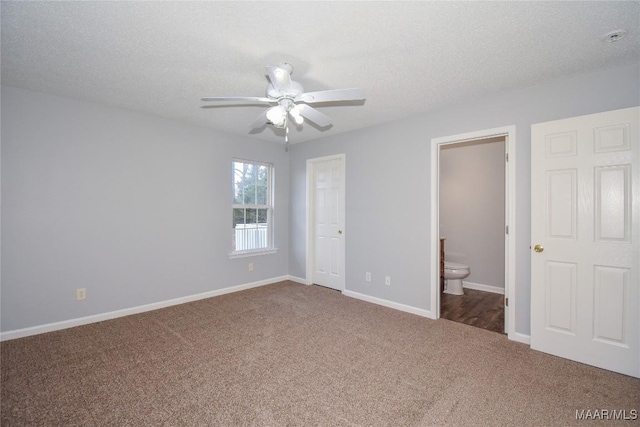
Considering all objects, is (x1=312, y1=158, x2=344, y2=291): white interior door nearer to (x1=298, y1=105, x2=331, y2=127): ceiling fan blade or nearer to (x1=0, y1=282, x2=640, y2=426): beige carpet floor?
(x1=0, y1=282, x2=640, y2=426): beige carpet floor

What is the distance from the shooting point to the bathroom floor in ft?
10.6

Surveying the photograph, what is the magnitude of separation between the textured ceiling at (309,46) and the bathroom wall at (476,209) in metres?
2.01

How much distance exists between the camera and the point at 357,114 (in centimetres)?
347

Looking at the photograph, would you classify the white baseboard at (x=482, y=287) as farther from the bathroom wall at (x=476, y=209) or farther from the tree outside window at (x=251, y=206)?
the tree outside window at (x=251, y=206)


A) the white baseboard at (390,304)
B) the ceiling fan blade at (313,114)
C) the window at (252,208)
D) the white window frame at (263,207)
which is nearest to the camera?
the ceiling fan blade at (313,114)

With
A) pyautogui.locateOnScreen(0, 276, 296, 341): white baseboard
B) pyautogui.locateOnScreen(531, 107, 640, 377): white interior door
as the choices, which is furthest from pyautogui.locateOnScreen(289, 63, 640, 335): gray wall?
pyautogui.locateOnScreen(0, 276, 296, 341): white baseboard

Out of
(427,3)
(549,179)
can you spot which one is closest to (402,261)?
(549,179)

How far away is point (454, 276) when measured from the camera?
427cm

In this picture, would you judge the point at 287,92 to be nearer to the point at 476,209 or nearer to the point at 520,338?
the point at 520,338

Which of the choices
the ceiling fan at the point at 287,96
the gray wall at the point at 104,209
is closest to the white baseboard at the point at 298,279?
the gray wall at the point at 104,209

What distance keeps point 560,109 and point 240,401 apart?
136 inches

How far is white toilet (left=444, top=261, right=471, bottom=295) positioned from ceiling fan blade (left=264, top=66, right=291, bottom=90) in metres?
3.58

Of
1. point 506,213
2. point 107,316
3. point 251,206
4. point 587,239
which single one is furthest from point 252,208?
point 587,239

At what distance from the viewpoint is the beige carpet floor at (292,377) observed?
69.6 inches
